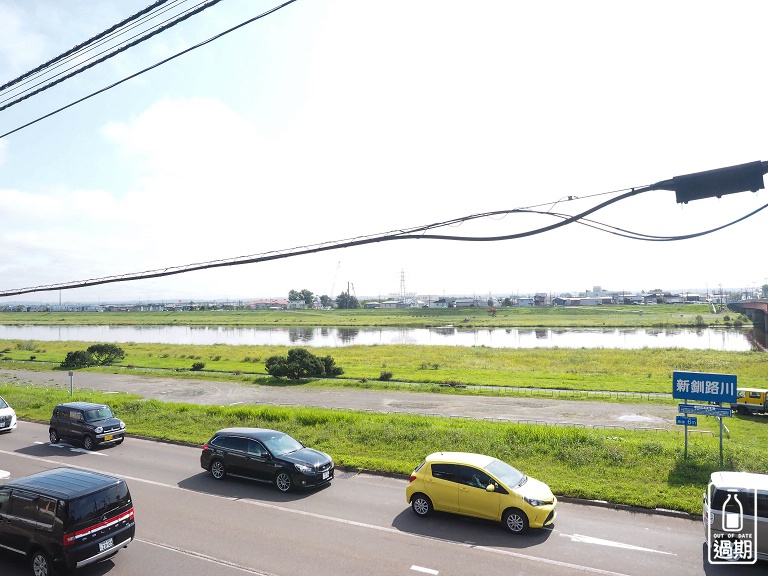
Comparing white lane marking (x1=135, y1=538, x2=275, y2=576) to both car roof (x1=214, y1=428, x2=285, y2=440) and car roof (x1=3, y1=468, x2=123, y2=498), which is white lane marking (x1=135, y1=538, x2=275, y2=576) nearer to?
car roof (x1=3, y1=468, x2=123, y2=498)

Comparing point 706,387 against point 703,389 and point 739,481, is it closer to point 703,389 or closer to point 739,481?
point 703,389

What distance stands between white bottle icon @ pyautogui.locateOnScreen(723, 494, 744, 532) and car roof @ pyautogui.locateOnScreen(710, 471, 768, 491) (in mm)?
277

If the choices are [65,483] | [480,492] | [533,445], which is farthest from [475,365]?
[65,483]

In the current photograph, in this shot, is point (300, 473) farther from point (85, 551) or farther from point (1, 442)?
point (1, 442)

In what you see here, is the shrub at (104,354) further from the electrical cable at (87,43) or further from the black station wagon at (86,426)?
the electrical cable at (87,43)

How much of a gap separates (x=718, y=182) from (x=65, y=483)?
38.8 feet

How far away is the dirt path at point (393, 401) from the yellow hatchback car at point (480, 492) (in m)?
13.5

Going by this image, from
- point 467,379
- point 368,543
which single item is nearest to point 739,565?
point 368,543

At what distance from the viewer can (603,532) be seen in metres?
11.0

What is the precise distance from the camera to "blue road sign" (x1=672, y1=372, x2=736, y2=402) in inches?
650

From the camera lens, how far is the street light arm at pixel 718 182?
6668mm

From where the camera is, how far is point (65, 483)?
30.6 ft

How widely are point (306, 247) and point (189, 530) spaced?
21.9ft

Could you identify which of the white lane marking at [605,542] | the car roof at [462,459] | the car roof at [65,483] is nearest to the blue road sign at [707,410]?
the white lane marking at [605,542]
